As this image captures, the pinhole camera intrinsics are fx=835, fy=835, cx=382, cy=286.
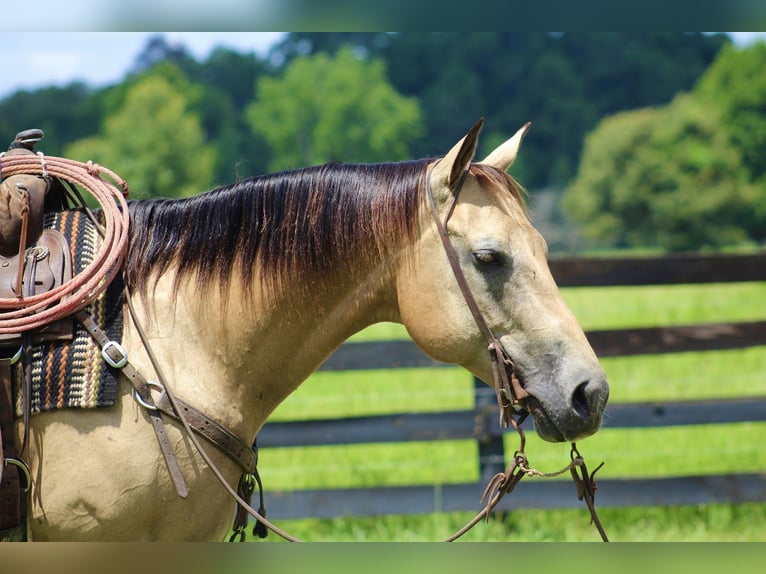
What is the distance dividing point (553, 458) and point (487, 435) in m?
1.05

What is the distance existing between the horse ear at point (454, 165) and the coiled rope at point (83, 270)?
40.0 inches

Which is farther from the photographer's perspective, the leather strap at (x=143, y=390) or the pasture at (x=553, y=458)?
the pasture at (x=553, y=458)

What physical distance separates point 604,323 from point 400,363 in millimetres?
8279

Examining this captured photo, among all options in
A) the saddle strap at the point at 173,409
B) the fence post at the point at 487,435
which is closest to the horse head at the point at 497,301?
the saddle strap at the point at 173,409

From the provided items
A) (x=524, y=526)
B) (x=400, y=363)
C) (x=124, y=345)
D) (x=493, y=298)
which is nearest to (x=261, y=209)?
(x=124, y=345)

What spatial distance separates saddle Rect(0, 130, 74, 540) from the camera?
2473 mm

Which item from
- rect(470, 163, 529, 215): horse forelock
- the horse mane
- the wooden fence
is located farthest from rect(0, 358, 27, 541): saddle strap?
the wooden fence

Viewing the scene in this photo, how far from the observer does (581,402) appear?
8.26 ft

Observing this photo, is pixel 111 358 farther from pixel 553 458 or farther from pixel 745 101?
pixel 745 101

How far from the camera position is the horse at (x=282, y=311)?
2494 mm

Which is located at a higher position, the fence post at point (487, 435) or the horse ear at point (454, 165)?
the horse ear at point (454, 165)

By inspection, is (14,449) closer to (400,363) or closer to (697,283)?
(400,363)

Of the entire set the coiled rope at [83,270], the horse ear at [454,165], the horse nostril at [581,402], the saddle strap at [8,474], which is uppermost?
the horse ear at [454,165]

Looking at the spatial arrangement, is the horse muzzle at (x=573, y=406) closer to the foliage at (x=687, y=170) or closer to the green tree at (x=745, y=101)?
the foliage at (x=687, y=170)
